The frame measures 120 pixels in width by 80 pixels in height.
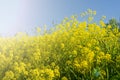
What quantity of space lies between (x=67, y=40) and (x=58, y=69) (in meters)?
1.02

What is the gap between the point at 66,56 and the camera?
21.7ft

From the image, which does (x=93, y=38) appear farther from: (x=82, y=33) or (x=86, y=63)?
(x=86, y=63)

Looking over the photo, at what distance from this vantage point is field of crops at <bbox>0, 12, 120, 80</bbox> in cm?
602

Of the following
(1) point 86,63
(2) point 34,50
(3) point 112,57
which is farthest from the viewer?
(2) point 34,50

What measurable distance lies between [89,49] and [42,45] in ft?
3.48

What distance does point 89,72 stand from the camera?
605cm

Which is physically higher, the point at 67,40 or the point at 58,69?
the point at 67,40

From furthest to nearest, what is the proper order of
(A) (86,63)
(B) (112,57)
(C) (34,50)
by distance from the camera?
(C) (34,50) → (B) (112,57) → (A) (86,63)

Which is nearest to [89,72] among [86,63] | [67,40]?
[86,63]

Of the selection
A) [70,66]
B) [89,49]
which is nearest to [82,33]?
[89,49]

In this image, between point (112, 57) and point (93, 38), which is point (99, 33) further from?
Answer: point (112, 57)

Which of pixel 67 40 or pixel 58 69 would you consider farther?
pixel 67 40

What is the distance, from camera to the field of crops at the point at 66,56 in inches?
237

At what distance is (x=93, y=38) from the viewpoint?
723 centimetres
